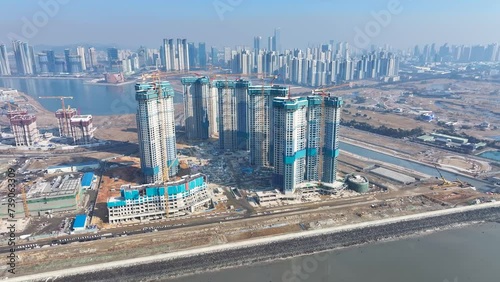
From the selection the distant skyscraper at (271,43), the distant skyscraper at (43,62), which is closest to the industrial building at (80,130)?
the distant skyscraper at (43,62)

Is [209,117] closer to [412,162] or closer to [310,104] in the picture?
[310,104]

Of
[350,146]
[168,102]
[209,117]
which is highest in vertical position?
[168,102]

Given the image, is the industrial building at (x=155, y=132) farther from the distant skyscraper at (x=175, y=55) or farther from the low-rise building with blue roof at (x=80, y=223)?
the distant skyscraper at (x=175, y=55)

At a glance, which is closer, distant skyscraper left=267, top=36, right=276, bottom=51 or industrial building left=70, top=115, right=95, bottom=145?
industrial building left=70, top=115, right=95, bottom=145

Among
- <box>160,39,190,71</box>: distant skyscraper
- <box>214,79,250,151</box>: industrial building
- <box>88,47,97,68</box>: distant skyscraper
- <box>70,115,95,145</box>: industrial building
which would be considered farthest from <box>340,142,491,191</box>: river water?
<box>88,47,97,68</box>: distant skyscraper

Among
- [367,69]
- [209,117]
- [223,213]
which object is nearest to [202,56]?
[367,69]

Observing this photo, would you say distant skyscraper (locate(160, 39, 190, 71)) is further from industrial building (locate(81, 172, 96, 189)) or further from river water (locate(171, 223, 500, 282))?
river water (locate(171, 223, 500, 282))
